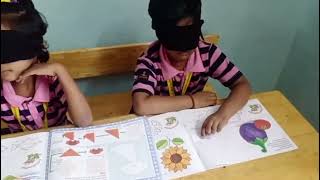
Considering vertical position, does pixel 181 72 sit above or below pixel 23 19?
below

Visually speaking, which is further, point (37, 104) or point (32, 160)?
point (37, 104)

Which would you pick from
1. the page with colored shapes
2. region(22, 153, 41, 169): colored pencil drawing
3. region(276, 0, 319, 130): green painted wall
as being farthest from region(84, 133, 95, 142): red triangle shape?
region(276, 0, 319, 130): green painted wall

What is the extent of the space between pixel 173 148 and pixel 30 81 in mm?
404

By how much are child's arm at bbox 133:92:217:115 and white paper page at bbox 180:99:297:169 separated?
2 cm

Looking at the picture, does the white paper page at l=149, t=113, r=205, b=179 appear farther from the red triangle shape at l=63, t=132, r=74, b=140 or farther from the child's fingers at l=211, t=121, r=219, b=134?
the red triangle shape at l=63, t=132, r=74, b=140

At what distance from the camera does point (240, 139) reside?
0.77 metres

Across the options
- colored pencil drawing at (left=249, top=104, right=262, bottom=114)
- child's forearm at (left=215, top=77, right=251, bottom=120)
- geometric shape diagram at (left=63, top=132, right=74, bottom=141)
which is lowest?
colored pencil drawing at (left=249, top=104, right=262, bottom=114)

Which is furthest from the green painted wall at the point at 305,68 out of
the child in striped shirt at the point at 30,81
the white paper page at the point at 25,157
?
the white paper page at the point at 25,157

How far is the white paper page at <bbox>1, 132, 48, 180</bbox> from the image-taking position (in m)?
0.67

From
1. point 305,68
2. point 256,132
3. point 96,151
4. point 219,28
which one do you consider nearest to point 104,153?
point 96,151

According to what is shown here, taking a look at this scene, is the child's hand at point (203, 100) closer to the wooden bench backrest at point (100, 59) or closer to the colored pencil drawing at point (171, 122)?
the colored pencil drawing at point (171, 122)

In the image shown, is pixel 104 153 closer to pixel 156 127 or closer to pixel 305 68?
pixel 156 127

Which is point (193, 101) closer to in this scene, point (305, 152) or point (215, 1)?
point (305, 152)

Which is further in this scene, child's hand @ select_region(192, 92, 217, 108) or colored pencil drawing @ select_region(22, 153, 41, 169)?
child's hand @ select_region(192, 92, 217, 108)
